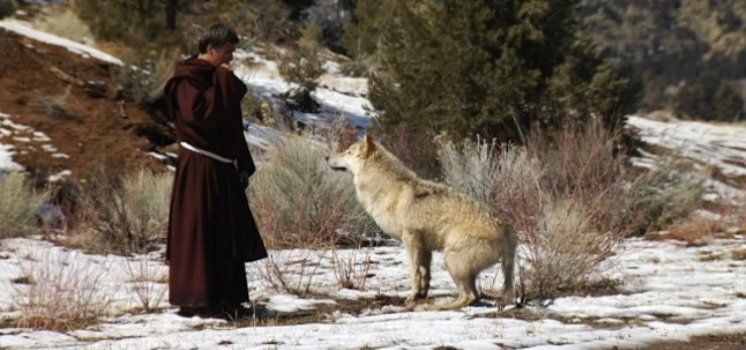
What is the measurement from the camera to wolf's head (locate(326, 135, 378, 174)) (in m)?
8.00

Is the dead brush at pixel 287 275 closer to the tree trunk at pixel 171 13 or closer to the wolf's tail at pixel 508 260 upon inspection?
the wolf's tail at pixel 508 260

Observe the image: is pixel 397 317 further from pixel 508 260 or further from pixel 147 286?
pixel 147 286

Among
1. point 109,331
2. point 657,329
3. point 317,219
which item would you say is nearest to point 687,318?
point 657,329

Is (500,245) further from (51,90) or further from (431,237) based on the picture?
(51,90)

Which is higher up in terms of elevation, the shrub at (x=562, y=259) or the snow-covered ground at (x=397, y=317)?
the shrub at (x=562, y=259)

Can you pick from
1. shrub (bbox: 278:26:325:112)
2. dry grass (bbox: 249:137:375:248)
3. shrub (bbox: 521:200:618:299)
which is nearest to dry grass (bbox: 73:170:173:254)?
dry grass (bbox: 249:137:375:248)

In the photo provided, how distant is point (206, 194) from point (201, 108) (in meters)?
0.61

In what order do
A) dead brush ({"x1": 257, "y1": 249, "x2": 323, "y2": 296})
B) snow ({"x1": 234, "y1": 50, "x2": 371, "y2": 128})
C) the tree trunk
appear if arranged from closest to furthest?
1. dead brush ({"x1": 257, "y1": 249, "x2": 323, "y2": 296})
2. snow ({"x1": 234, "y1": 50, "x2": 371, "y2": 128})
3. the tree trunk

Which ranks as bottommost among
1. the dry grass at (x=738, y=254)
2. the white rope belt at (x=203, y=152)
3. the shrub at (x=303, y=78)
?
the dry grass at (x=738, y=254)

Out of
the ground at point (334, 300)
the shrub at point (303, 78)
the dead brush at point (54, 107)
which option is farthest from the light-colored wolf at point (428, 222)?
the shrub at point (303, 78)

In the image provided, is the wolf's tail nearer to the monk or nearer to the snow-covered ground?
the snow-covered ground

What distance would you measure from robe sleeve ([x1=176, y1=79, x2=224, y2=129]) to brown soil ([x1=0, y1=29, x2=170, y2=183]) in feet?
19.9

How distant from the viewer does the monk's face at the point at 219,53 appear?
282 inches

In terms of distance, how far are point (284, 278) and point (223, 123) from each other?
188cm
